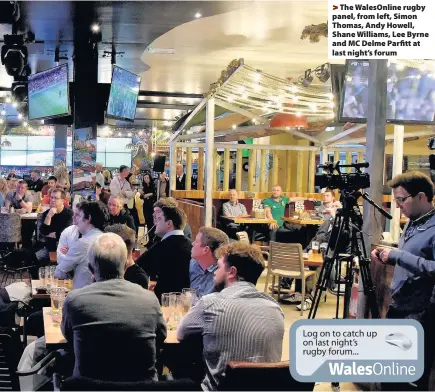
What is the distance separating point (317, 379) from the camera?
2453mm

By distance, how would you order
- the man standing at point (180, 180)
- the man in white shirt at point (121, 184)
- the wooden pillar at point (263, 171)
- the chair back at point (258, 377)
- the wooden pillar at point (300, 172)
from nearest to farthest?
the chair back at point (258, 377) < the man in white shirt at point (121, 184) < the man standing at point (180, 180) < the wooden pillar at point (263, 171) < the wooden pillar at point (300, 172)

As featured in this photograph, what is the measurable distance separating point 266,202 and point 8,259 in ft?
15.8

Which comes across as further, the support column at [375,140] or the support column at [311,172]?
the support column at [311,172]

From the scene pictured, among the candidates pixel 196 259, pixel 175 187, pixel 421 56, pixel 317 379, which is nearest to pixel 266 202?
pixel 175 187

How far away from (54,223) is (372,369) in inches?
193

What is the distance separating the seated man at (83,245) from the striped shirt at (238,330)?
1629mm

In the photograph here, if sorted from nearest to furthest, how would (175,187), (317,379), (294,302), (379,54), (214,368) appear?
(317,379) → (214,368) → (379,54) → (294,302) → (175,187)

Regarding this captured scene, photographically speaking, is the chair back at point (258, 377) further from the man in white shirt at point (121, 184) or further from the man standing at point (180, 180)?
the man standing at point (180, 180)

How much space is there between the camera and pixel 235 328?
256 centimetres

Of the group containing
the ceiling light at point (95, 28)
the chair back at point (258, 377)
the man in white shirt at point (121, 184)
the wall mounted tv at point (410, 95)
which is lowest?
the chair back at point (258, 377)

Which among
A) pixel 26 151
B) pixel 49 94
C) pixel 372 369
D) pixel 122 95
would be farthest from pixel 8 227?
pixel 26 151

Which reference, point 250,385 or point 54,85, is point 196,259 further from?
point 54,85

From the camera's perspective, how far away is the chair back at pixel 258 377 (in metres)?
2.17

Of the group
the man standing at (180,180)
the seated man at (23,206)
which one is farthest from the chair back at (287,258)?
the man standing at (180,180)
